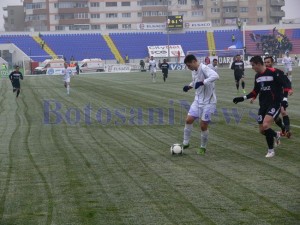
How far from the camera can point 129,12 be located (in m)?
142

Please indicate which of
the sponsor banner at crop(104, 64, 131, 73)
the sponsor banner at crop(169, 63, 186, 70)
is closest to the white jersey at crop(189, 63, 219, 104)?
the sponsor banner at crop(104, 64, 131, 73)

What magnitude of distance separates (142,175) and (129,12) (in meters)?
133

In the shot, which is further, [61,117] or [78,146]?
[61,117]

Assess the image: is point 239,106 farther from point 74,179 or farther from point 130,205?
point 130,205

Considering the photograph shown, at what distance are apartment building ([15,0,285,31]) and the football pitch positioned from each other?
380 ft

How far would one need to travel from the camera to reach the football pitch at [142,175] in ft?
25.9

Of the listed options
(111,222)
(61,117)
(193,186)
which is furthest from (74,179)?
(61,117)

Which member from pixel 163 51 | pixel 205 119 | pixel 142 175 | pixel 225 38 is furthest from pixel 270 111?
pixel 225 38

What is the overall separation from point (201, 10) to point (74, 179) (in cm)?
13153

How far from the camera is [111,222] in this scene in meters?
7.54

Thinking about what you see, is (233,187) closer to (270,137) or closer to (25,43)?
(270,137)

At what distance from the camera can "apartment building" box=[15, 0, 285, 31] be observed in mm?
134375

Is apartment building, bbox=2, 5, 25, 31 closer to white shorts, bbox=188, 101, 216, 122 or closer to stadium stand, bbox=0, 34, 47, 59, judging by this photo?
stadium stand, bbox=0, 34, 47, 59

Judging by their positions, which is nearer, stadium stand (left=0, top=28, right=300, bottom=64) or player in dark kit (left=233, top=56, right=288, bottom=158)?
player in dark kit (left=233, top=56, right=288, bottom=158)
